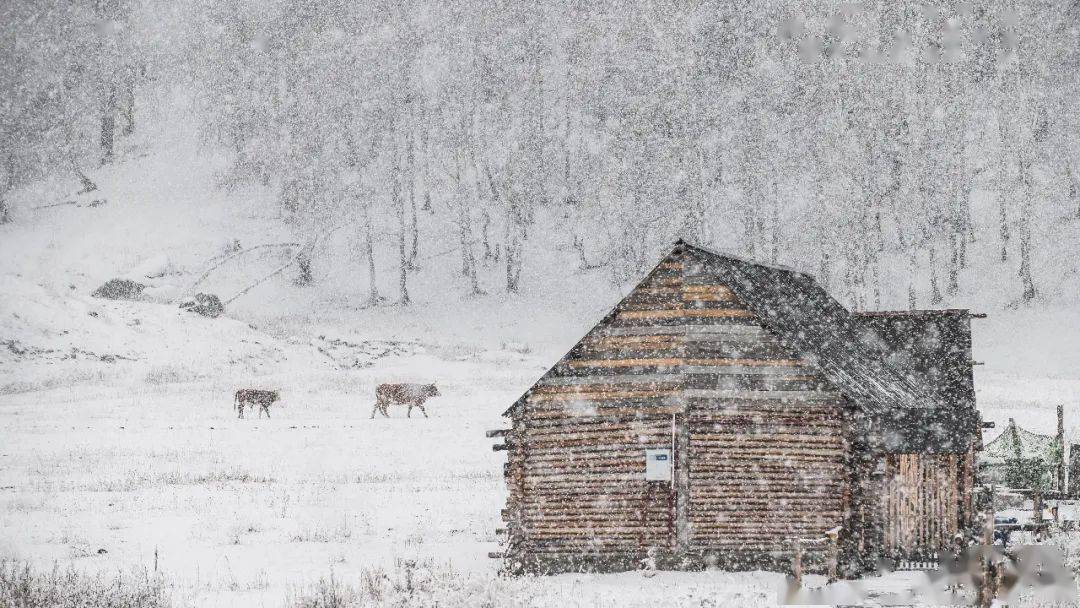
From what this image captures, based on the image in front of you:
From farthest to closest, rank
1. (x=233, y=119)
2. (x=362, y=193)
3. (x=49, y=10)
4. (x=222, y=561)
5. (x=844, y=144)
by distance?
1. (x=49, y=10)
2. (x=233, y=119)
3. (x=362, y=193)
4. (x=844, y=144)
5. (x=222, y=561)

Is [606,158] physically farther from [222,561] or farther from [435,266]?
[222,561]

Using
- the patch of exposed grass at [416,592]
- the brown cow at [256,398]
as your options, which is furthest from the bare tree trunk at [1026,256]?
the patch of exposed grass at [416,592]

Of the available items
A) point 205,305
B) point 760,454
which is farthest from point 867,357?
point 205,305

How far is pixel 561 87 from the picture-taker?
236 ft

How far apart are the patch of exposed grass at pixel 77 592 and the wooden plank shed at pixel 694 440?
5973 mm

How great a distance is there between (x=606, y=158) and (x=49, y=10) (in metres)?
47.9

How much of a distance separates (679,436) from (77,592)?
954 cm

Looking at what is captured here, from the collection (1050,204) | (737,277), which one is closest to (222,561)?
(737,277)

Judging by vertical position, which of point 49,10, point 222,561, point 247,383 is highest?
point 49,10

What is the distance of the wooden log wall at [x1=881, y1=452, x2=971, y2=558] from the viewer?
2177 cm

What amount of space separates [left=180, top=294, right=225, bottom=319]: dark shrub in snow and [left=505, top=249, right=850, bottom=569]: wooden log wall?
133 ft

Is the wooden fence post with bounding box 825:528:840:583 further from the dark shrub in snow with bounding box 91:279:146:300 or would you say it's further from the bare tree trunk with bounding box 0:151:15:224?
the bare tree trunk with bounding box 0:151:15:224

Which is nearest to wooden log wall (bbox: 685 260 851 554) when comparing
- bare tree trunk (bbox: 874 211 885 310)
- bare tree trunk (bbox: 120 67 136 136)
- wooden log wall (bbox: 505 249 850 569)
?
wooden log wall (bbox: 505 249 850 569)

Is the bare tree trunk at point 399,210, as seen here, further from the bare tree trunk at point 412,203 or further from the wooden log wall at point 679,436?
the wooden log wall at point 679,436
